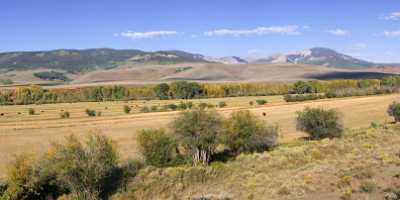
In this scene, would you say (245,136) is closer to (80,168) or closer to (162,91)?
(80,168)

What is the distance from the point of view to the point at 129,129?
70.7 meters

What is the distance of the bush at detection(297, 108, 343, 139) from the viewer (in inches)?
2167

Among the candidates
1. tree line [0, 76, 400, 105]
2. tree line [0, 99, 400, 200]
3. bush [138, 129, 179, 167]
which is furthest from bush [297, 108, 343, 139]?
tree line [0, 76, 400, 105]

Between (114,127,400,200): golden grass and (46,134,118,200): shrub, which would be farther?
(46,134,118,200): shrub

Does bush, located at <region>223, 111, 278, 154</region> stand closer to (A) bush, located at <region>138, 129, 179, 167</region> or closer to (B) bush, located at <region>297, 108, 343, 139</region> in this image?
(A) bush, located at <region>138, 129, 179, 167</region>

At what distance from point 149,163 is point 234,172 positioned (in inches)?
335

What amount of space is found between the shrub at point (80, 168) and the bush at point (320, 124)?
2956 cm

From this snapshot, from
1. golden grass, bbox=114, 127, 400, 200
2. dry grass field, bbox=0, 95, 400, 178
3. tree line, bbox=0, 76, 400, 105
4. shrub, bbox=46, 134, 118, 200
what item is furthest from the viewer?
tree line, bbox=0, 76, 400, 105

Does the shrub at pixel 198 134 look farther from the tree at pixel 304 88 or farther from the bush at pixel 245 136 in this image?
the tree at pixel 304 88

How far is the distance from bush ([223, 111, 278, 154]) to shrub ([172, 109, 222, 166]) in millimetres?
2769

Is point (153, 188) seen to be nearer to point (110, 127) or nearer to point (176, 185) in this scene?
point (176, 185)

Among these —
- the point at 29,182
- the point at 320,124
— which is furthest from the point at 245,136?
the point at 29,182

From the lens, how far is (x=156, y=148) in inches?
1638

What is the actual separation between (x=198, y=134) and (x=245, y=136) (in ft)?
20.1
